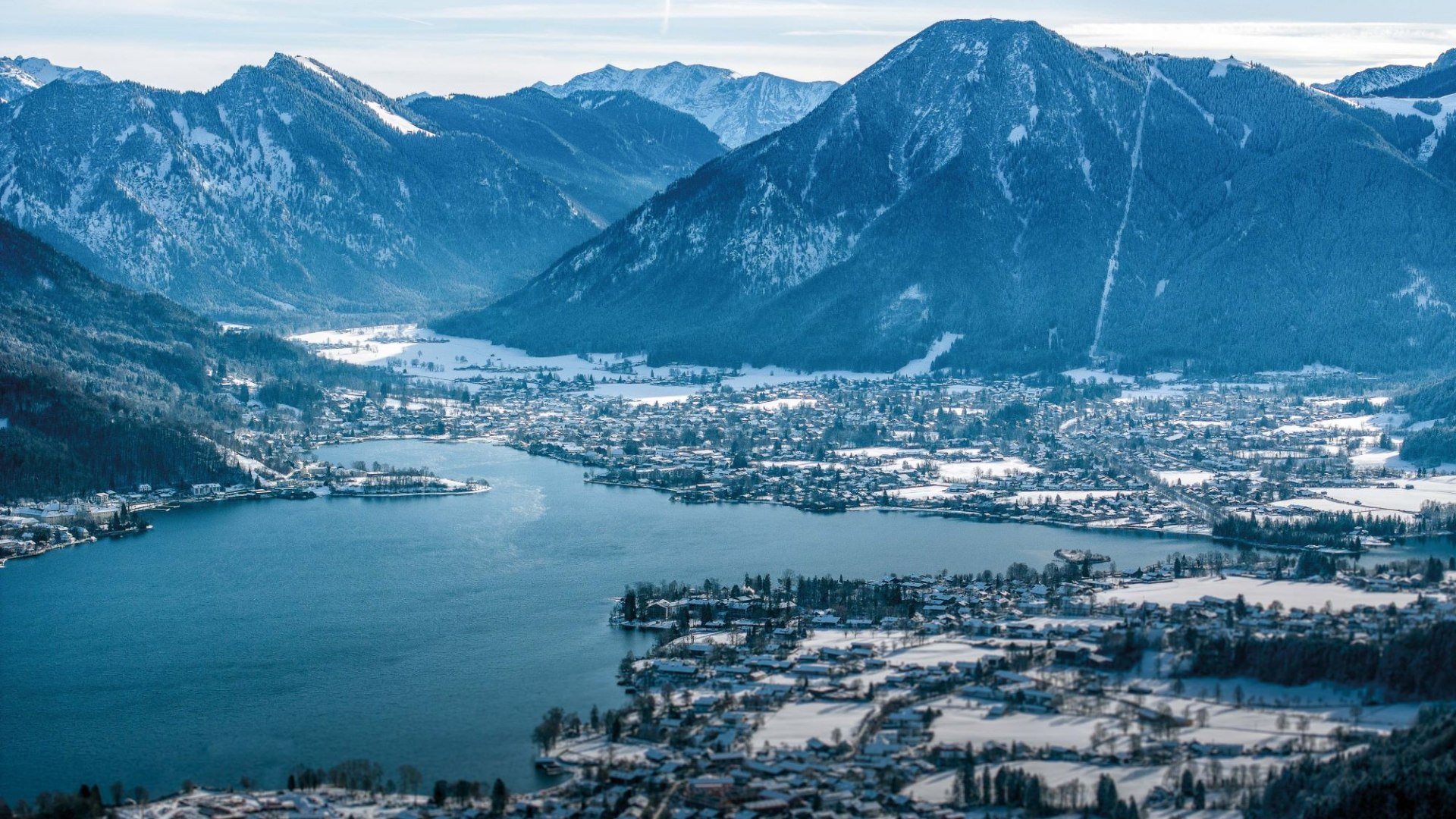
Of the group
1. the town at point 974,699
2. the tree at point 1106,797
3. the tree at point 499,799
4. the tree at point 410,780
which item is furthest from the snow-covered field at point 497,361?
the tree at point 1106,797

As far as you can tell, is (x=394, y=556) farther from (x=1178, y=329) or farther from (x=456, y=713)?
(x=1178, y=329)

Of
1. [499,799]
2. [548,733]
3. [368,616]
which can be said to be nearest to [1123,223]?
[368,616]

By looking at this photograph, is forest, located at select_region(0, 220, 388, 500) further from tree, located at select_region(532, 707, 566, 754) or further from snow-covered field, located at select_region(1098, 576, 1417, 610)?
snow-covered field, located at select_region(1098, 576, 1417, 610)

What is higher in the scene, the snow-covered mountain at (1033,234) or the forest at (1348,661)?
the snow-covered mountain at (1033,234)

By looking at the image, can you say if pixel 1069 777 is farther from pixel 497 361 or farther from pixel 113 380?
pixel 497 361

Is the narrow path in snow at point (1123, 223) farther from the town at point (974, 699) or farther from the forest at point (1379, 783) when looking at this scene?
the forest at point (1379, 783)

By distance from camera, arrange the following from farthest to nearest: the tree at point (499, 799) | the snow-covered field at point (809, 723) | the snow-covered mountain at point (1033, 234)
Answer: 1. the snow-covered mountain at point (1033, 234)
2. the snow-covered field at point (809, 723)
3. the tree at point (499, 799)
